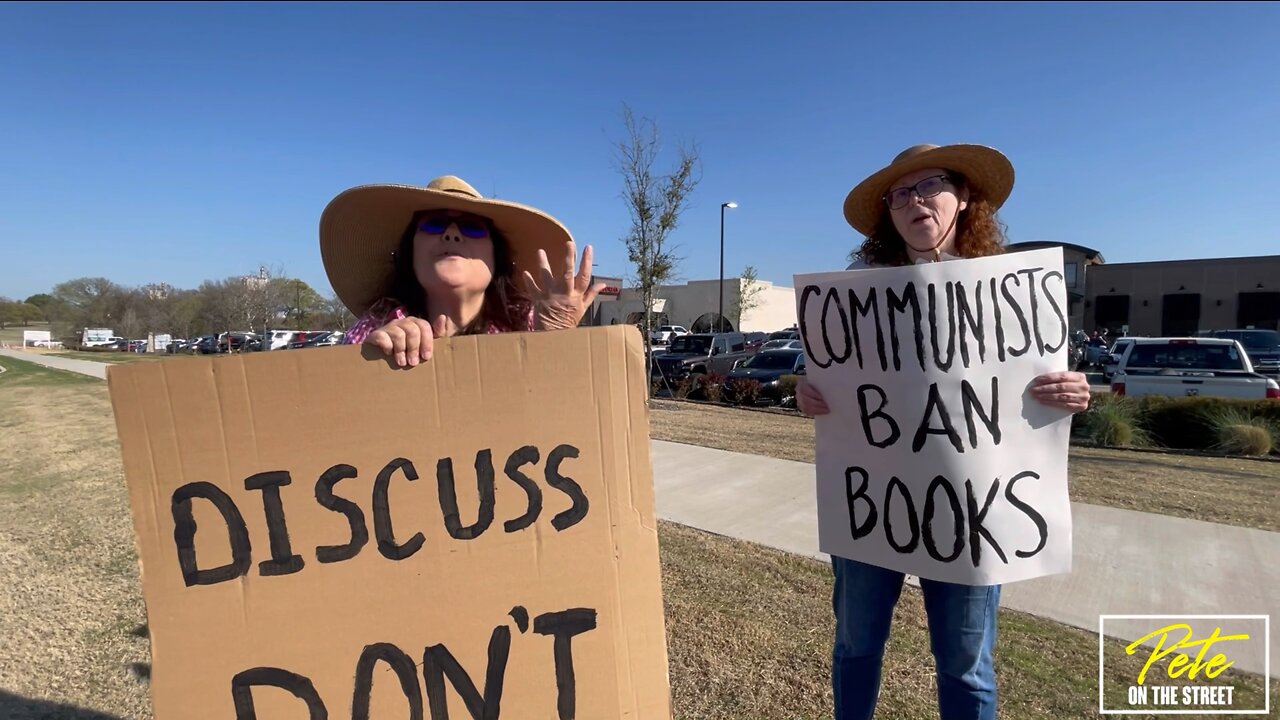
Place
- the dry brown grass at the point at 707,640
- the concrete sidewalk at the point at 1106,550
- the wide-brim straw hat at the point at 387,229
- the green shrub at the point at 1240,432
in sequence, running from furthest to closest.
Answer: the green shrub at the point at 1240,432 → the concrete sidewalk at the point at 1106,550 → the dry brown grass at the point at 707,640 → the wide-brim straw hat at the point at 387,229

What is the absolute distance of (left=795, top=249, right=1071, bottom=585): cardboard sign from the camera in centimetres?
169

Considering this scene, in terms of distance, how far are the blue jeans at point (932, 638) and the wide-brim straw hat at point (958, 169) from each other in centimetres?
110

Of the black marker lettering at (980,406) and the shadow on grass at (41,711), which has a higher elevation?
the black marker lettering at (980,406)

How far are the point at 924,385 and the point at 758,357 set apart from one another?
1287cm

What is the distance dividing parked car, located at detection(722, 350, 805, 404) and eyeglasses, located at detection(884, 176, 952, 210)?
Answer: 1043 centimetres

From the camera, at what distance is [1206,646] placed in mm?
2881

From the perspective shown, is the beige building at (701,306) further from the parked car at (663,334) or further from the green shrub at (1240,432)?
the green shrub at (1240,432)

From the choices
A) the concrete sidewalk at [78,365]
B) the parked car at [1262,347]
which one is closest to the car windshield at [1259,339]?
the parked car at [1262,347]

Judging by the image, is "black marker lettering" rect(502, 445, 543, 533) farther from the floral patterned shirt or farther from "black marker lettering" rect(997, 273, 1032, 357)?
"black marker lettering" rect(997, 273, 1032, 357)

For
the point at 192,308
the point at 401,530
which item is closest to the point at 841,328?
the point at 401,530

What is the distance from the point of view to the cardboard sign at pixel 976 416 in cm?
169

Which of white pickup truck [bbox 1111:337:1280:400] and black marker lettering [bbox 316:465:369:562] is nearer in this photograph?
black marker lettering [bbox 316:465:369:562]

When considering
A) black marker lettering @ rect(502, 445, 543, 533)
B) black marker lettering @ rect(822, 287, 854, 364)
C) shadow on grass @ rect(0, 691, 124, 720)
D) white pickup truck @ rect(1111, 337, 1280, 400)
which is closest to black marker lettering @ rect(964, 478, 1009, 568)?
black marker lettering @ rect(822, 287, 854, 364)

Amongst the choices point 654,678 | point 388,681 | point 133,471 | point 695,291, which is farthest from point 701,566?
point 695,291
